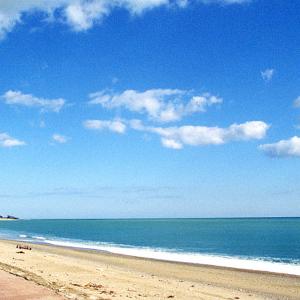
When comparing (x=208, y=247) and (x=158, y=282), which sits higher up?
(x=158, y=282)

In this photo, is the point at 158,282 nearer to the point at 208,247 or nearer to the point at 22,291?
the point at 22,291

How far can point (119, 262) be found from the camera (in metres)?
38.2

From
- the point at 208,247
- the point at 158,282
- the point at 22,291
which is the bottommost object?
the point at 208,247

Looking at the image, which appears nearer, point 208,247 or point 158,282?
point 158,282

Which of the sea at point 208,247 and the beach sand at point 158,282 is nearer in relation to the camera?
the beach sand at point 158,282

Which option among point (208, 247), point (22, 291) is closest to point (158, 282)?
point (22, 291)

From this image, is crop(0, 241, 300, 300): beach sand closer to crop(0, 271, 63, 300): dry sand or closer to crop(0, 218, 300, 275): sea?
crop(0, 271, 63, 300): dry sand

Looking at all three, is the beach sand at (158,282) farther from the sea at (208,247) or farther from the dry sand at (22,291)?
the sea at (208,247)

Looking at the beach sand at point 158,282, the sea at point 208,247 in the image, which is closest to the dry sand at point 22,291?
the beach sand at point 158,282

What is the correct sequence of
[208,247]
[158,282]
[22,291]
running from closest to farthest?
1. [22,291]
2. [158,282]
3. [208,247]

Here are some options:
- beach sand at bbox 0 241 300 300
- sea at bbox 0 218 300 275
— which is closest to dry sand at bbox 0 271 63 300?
beach sand at bbox 0 241 300 300

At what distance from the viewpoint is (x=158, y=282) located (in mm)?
22938

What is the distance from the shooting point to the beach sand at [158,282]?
55.0 feet

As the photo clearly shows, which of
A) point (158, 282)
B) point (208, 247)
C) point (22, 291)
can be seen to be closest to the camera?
point (22, 291)
